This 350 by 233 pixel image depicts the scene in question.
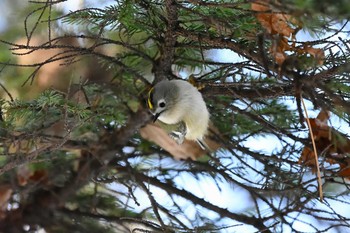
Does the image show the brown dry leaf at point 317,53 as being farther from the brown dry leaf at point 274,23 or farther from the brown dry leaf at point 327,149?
the brown dry leaf at point 327,149

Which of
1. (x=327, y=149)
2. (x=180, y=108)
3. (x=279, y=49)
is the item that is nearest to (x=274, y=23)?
(x=279, y=49)

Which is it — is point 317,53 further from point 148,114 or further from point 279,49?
point 148,114

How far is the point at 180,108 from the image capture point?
1.06 metres

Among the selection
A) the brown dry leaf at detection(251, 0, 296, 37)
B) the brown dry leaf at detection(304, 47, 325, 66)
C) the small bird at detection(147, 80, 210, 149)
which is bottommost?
the brown dry leaf at detection(304, 47, 325, 66)

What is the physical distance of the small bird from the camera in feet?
3.29

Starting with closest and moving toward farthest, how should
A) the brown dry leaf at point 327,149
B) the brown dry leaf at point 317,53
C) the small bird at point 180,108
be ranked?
the brown dry leaf at point 317,53 → the brown dry leaf at point 327,149 → the small bird at point 180,108

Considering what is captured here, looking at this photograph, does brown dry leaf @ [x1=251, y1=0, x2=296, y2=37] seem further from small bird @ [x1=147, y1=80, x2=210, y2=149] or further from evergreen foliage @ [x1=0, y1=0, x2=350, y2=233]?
small bird @ [x1=147, y1=80, x2=210, y2=149]

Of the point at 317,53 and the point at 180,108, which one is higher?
the point at 180,108

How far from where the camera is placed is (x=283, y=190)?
0.98 m

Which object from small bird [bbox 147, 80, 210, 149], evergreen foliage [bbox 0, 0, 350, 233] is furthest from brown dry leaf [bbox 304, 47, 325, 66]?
small bird [bbox 147, 80, 210, 149]

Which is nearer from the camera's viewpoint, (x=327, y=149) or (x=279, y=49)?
(x=279, y=49)

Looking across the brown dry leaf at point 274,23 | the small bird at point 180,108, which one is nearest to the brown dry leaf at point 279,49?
the brown dry leaf at point 274,23

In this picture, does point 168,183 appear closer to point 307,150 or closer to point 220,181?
point 220,181

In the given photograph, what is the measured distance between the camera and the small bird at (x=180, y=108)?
1.00m
